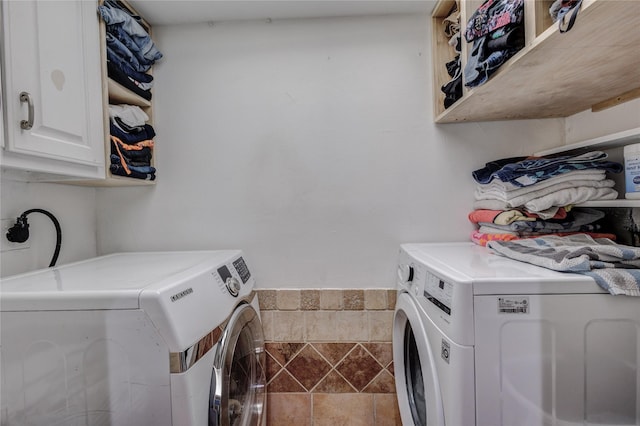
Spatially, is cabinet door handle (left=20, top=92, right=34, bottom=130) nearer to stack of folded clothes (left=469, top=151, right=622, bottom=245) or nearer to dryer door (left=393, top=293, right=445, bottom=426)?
dryer door (left=393, top=293, right=445, bottom=426)

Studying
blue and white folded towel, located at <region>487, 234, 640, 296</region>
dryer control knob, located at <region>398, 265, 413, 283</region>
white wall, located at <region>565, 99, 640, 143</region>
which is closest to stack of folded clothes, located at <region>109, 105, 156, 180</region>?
dryer control knob, located at <region>398, 265, 413, 283</region>

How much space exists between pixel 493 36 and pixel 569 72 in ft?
0.89

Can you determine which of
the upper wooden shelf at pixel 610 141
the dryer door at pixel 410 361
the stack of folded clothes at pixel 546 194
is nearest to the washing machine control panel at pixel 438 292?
the dryer door at pixel 410 361

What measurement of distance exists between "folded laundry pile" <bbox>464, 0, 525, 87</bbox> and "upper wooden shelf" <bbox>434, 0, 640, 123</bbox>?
A: 0.10 ft

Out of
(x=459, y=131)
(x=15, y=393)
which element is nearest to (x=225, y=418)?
(x=15, y=393)

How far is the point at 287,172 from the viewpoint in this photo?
4.79ft

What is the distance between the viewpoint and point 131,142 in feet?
4.30

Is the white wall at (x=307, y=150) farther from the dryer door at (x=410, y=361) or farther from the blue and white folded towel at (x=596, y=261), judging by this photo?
the blue and white folded towel at (x=596, y=261)

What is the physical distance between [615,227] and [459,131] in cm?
72

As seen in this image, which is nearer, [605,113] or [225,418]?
[225,418]

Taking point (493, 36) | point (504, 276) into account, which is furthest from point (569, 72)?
point (504, 276)

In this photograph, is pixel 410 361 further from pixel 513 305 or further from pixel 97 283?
pixel 97 283

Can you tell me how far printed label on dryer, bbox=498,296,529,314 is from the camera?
2.41 ft

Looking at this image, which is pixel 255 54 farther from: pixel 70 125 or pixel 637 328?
pixel 637 328
